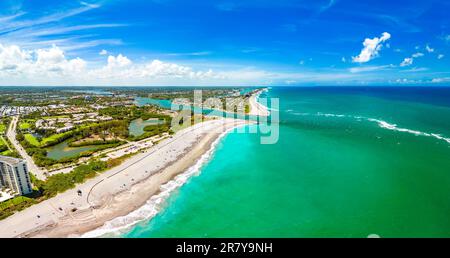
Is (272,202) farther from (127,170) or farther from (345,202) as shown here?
(127,170)

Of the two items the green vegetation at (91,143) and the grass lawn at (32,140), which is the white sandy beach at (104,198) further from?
the grass lawn at (32,140)

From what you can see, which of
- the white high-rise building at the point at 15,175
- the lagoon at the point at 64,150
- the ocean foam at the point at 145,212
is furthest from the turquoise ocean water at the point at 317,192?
the lagoon at the point at 64,150

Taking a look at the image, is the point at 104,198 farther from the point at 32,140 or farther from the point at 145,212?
the point at 32,140

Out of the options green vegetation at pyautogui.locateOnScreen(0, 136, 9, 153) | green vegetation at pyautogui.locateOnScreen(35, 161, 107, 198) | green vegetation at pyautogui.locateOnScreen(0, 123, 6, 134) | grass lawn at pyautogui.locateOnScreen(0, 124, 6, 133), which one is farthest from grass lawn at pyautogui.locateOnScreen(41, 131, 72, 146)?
green vegetation at pyautogui.locateOnScreen(35, 161, 107, 198)

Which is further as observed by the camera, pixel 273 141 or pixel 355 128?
pixel 355 128

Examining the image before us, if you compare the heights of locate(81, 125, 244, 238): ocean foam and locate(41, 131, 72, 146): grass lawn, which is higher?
locate(41, 131, 72, 146): grass lawn

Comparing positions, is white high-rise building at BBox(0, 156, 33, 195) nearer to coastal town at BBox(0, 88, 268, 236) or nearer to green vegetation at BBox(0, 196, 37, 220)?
coastal town at BBox(0, 88, 268, 236)
